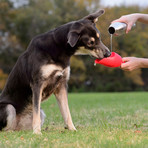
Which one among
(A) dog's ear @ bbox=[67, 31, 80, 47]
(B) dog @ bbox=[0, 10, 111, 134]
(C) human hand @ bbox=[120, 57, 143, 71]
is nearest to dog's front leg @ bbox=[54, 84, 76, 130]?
(B) dog @ bbox=[0, 10, 111, 134]

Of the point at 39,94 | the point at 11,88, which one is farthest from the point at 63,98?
the point at 11,88

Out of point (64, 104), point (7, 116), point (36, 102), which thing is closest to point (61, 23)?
point (64, 104)

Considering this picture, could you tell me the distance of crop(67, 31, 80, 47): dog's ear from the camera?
4242mm

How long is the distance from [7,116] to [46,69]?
1155 millimetres

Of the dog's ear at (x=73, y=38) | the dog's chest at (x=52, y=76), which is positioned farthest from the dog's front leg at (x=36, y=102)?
the dog's ear at (x=73, y=38)

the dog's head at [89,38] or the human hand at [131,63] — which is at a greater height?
the dog's head at [89,38]

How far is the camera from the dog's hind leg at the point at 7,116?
4926 millimetres

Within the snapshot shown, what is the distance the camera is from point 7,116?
4.92m

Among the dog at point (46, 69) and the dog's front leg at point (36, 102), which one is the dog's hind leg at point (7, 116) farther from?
the dog's front leg at point (36, 102)

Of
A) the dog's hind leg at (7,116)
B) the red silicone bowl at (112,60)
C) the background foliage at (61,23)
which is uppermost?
the red silicone bowl at (112,60)

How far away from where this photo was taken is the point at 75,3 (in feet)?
127

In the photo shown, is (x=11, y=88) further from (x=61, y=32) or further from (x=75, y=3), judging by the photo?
(x=75, y=3)

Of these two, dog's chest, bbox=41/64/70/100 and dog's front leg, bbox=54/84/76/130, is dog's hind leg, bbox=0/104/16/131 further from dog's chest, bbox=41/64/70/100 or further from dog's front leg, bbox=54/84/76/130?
dog's front leg, bbox=54/84/76/130

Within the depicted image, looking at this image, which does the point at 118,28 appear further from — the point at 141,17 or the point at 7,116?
the point at 7,116
